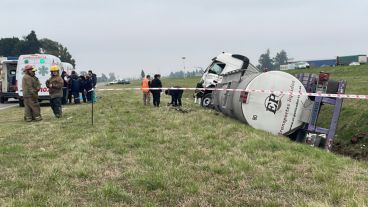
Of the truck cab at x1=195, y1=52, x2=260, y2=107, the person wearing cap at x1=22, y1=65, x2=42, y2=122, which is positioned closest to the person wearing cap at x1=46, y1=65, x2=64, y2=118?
the person wearing cap at x1=22, y1=65, x2=42, y2=122

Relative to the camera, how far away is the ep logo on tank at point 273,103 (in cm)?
1220

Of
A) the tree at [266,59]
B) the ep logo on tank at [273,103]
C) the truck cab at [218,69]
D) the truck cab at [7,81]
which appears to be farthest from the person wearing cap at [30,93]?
the tree at [266,59]

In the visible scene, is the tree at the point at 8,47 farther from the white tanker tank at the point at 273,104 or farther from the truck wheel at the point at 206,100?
the white tanker tank at the point at 273,104

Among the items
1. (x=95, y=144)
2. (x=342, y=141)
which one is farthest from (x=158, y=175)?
(x=342, y=141)

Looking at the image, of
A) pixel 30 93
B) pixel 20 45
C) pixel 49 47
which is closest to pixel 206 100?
pixel 30 93

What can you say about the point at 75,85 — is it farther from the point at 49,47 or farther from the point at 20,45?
the point at 49,47

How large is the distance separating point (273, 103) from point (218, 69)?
853 cm

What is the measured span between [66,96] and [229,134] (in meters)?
14.3

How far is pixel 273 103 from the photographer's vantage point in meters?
12.2

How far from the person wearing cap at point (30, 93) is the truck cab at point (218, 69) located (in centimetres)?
805

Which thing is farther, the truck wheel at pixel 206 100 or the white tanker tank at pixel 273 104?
the truck wheel at pixel 206 100

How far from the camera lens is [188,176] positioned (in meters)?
6.21

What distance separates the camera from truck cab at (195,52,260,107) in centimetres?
1966

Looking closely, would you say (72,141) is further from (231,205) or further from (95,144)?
(231,205)
